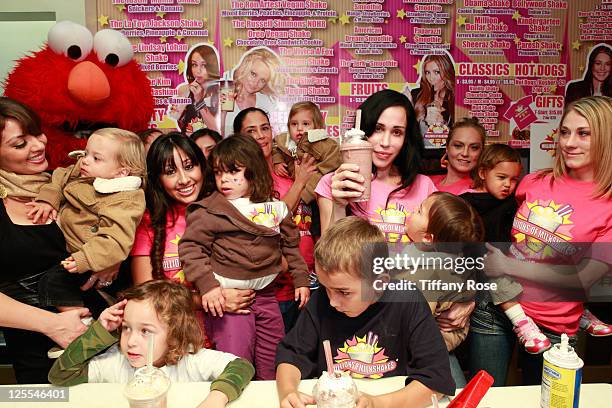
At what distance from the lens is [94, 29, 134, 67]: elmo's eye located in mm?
2012

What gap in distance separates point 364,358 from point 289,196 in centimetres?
→ 85

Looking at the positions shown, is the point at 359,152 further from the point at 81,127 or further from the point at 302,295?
the point at 81,127

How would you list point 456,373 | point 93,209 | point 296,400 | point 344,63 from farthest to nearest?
point 344,63 < point 93,209 < point 456,373 < point 296,400

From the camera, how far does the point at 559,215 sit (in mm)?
1597

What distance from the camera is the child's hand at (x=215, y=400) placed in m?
1.21

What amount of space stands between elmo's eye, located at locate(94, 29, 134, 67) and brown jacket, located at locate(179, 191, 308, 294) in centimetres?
82

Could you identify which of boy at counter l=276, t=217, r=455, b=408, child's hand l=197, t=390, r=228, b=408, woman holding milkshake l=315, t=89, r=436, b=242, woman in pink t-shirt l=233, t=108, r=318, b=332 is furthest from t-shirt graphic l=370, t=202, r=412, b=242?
child's hand l=197, t=390, r=228, b=408

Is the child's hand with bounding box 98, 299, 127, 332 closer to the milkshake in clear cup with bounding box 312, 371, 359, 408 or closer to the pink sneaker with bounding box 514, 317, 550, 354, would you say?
the milkshake in clear cup with bounding box 312, 371, 359, 408

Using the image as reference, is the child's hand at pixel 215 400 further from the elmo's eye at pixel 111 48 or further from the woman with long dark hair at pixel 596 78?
the woman with long dark hair at pixel 596 78

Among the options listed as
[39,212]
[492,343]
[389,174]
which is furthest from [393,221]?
[39,212]

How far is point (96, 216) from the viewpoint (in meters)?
1.66

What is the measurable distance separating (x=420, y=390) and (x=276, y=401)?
0.38 metres

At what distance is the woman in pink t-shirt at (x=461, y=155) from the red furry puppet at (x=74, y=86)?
1406mm

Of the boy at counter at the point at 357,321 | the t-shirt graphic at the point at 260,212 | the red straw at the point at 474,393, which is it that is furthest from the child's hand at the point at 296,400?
the t-shirt graphic at the point at 260,212
